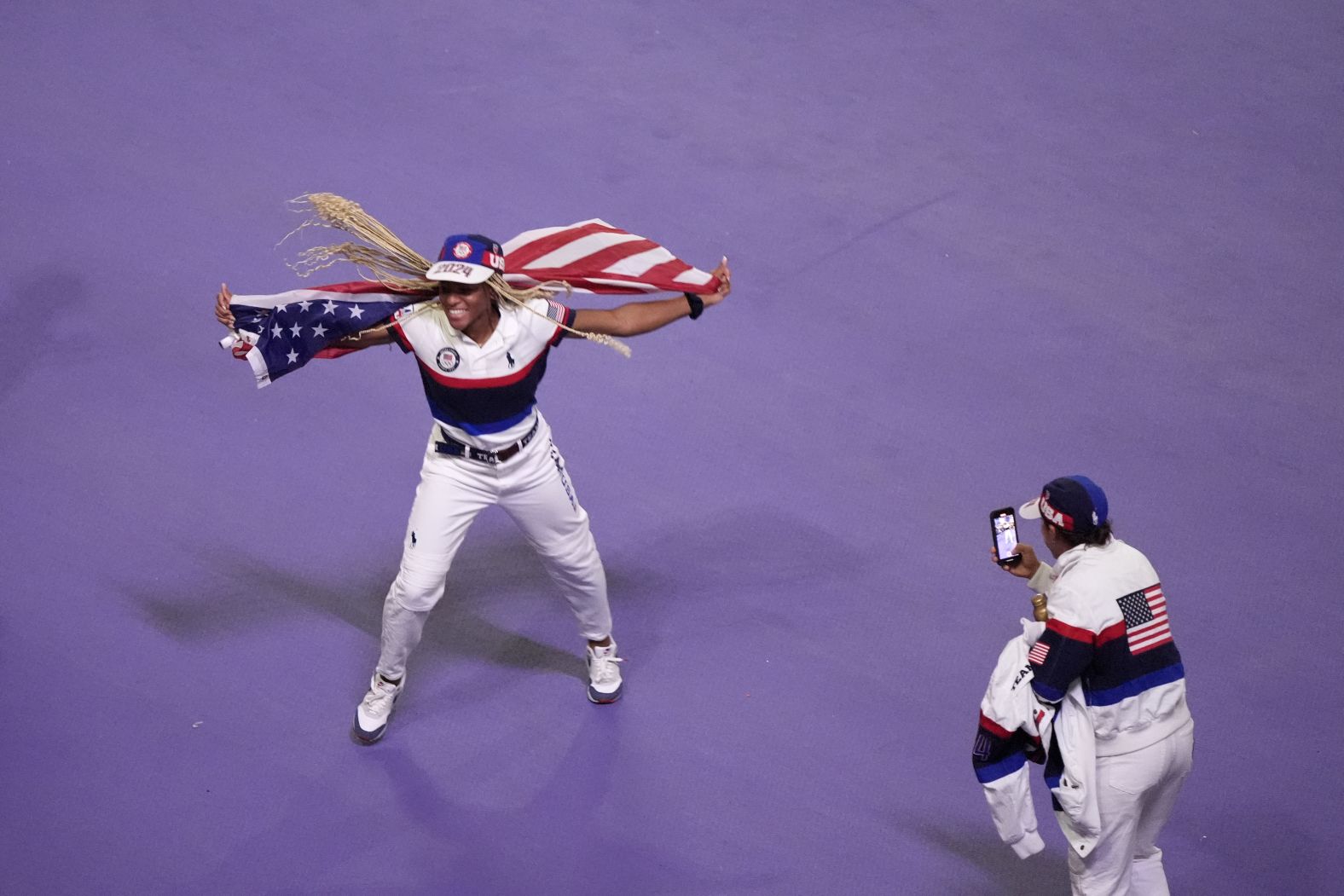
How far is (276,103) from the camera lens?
29.9 ft

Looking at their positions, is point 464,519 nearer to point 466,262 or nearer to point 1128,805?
point 466,262

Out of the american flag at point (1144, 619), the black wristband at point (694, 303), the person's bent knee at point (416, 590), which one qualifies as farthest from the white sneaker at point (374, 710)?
the american flag at point (1144, 619)

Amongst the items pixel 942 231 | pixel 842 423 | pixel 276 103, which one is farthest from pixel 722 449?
pixel 276 103

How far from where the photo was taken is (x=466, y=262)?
5051 mm

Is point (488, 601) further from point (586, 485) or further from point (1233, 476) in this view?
point (1233, 476)

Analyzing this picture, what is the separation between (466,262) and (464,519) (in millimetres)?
1057

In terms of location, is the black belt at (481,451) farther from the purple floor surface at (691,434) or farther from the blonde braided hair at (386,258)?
the purple floor surface at (691,434)

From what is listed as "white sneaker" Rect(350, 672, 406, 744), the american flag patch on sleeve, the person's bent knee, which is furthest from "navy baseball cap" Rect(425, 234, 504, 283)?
"white sneaker" Rect(350, 672, 406, 744)

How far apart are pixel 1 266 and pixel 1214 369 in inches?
267

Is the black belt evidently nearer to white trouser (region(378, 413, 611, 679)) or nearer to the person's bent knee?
white trouser (region(378, 413, 611, 679))

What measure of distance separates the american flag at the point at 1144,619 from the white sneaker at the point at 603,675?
2314mm

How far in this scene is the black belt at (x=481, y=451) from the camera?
17.6ft

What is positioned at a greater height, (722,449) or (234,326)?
(234,326)

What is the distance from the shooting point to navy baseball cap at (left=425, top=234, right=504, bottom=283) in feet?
16.4
